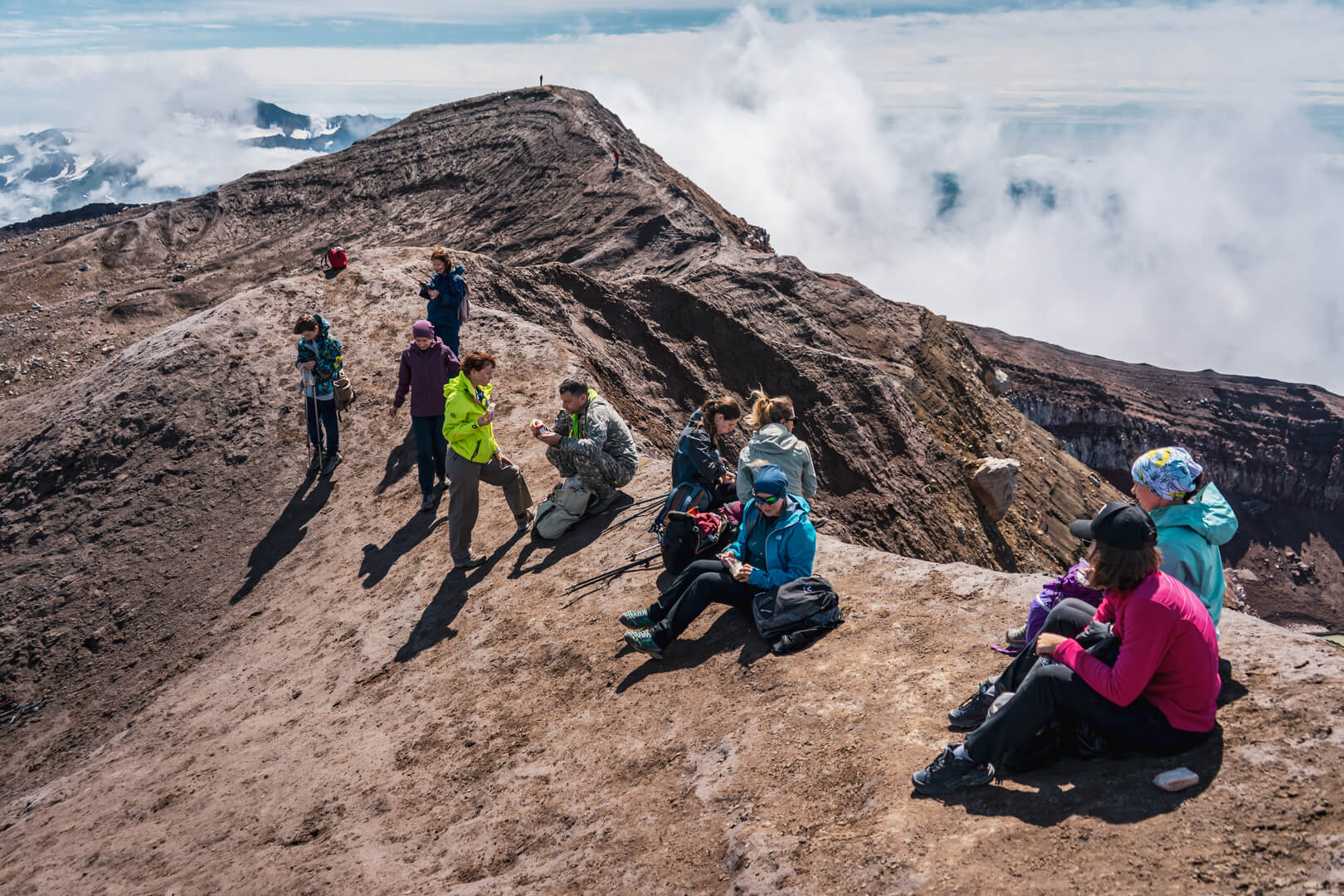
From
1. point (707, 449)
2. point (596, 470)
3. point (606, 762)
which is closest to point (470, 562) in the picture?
point (596, 470)

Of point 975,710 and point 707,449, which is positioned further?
point 707,449

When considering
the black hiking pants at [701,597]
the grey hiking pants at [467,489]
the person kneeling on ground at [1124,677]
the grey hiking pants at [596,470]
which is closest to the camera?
the person kneeling on ground at [1124,677]

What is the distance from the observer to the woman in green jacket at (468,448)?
853 cm

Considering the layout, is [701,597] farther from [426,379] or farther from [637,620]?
[426,379]

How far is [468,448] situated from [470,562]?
1429 millimetres

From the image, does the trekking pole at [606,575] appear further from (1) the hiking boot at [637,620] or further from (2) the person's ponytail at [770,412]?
(2) the person's ponytail at [770,412]

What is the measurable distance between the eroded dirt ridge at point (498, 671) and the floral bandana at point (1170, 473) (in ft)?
3.81

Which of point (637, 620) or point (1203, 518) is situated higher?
point (1203, 518)

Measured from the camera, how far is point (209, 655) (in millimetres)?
9562

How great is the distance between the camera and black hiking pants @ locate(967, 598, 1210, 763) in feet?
13.4

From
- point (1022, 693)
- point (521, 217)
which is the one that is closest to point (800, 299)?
point (521, 217)

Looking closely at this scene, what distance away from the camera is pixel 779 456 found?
24.0 ft

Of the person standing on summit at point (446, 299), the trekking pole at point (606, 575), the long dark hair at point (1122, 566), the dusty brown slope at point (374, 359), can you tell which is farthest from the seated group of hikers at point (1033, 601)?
the dusty brown slope at point (374, 359)

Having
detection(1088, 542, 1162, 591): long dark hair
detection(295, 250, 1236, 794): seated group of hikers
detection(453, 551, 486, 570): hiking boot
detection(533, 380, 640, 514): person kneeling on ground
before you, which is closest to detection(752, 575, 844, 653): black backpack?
detection(295, 250, 1236, 794): seated group of hikers
